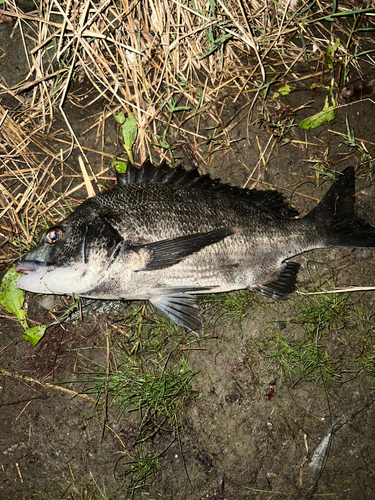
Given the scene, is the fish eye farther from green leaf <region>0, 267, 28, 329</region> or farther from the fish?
green leaf <region>0, 267, 28, 329</region>

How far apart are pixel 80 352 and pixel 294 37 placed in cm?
397

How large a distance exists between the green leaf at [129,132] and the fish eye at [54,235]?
110 cm

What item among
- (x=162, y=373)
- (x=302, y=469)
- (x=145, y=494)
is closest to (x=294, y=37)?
(x=162, y=373)

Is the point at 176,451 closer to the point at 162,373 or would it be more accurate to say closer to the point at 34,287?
the point at 162,373

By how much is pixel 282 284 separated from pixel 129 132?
2128mm

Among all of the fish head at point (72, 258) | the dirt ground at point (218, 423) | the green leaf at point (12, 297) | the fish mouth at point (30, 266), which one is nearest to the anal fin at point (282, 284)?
the dirt ground at point (218, 423)

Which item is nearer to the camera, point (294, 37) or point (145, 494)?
point (145, 494)

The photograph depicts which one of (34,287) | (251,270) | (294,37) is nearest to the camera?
(34,287)

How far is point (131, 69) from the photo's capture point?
158 inches

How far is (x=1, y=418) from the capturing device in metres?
3.89

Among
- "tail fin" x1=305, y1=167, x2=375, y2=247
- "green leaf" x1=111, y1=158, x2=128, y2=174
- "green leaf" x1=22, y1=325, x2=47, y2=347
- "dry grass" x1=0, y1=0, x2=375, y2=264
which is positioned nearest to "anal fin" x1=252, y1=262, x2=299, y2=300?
"tail fin" x1=305, y1=167, x2=375, y2=247

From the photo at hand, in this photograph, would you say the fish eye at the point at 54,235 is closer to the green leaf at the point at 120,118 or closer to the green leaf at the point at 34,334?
Result: the green leaf at the point at 34,334

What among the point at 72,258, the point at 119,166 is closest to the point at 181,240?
the point at 72,258

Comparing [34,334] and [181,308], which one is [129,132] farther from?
[34,334]
